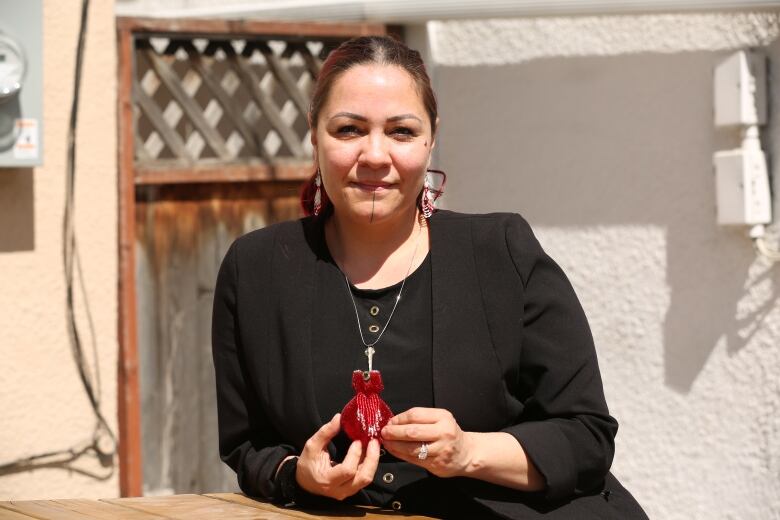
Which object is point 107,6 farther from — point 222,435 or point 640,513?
point 640,513

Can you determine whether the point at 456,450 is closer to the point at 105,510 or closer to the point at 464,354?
the point at 464,354

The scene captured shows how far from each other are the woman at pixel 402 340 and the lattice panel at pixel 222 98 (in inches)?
102

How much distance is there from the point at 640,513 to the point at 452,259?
62 cm

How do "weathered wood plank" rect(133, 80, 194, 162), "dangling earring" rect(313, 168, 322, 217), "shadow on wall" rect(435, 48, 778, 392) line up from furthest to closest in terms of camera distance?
"weathered wood plank" rect(133, 80, 194, 162) < "shadow on wall" rect(435, 48, 778, 392) < "dangling earring" rect(313, 168, 322, 217)

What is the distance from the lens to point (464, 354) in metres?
2.56

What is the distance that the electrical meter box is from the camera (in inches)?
180

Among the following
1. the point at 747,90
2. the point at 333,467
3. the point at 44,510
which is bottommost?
the point at 44,510

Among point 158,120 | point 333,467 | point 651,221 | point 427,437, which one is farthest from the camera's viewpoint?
point 158,120

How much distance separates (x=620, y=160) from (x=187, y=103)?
172cm

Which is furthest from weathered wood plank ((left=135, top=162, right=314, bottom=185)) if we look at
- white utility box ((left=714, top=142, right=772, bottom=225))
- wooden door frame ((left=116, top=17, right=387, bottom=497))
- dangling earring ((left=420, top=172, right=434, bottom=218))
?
dangling earring ((left=420, top=172, right=434, bottom=218))

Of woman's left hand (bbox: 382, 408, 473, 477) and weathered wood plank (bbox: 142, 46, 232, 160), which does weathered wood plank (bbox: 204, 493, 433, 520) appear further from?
weathered wood plank (bbox: 142, 46, 232, 160)

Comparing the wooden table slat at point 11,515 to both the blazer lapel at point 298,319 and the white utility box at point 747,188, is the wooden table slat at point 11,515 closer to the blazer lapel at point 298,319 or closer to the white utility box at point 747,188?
the blazer lapel at point 298,319

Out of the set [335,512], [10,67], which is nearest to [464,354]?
[335,512]

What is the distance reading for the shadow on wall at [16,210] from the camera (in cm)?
474
